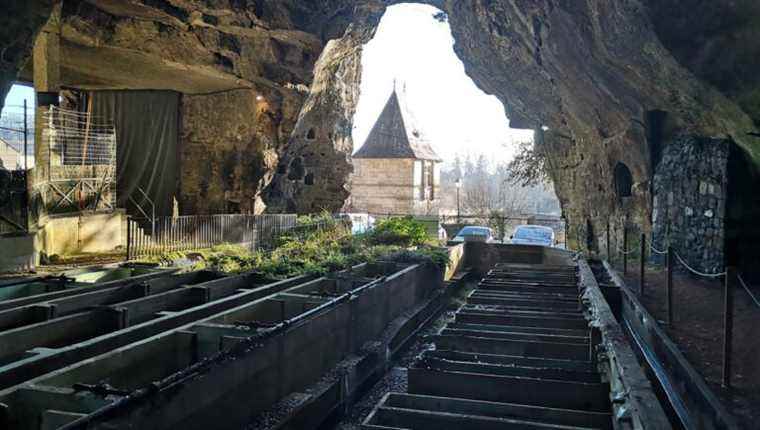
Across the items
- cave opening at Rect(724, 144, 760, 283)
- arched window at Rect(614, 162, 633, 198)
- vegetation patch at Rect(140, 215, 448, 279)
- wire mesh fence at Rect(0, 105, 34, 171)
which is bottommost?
vegetation patch at Rect(140, 215, 448, 279)

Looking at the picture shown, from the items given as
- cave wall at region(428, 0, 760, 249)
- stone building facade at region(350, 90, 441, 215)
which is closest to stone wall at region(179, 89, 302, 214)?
cave wall at region(428, 0, 760, 249)

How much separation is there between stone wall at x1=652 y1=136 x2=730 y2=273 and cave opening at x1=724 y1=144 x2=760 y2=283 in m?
0.10

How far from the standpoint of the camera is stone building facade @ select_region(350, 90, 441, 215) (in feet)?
133

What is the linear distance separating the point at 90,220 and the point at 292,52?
8452 mm

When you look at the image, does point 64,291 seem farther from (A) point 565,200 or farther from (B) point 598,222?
(A) point 565,200

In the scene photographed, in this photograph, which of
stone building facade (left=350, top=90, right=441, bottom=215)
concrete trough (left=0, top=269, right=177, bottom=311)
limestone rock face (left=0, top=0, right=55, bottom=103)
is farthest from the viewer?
stone building facade (left=350, top=90, right=441, bottom=215)

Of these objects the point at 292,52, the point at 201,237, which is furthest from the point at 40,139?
the point at 292,52

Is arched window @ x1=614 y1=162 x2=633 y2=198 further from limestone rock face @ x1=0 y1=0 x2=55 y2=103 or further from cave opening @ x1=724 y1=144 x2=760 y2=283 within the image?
limestone rock face @ x1=0 y1=0 x2=55 y2=103

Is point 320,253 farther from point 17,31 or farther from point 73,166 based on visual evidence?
point 73,166

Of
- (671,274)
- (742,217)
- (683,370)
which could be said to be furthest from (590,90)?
(683,370)

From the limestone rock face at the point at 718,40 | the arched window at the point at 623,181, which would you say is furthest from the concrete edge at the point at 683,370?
the arched window at the point at 623,181

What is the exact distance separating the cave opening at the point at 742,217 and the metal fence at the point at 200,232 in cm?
1128

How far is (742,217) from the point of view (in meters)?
10.5

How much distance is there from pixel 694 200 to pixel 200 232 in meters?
11.5
